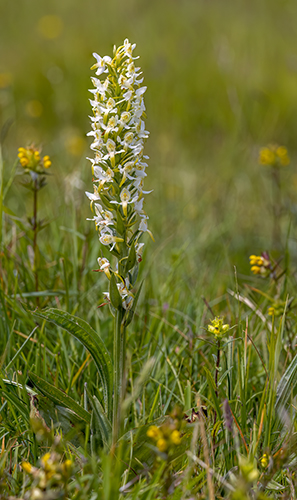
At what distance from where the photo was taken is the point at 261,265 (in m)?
2.28

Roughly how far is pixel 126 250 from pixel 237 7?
12123mm

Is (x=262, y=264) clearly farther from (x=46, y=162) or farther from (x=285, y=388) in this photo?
(x=46, y=162)

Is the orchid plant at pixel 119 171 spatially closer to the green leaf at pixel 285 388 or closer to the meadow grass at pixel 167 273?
the meadow grass at pixel 167 273

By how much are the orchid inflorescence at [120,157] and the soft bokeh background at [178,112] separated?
999 millimetres

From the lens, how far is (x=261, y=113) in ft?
24.9

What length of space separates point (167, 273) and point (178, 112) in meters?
4.88

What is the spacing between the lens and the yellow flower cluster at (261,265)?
2242 millimetres

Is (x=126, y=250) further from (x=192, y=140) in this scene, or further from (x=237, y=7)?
(x=237, y=7)

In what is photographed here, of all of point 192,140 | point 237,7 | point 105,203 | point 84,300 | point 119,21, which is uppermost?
point 237,7

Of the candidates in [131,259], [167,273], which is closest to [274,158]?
[167,273]

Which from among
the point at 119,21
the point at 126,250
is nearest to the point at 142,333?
the point at 126,250

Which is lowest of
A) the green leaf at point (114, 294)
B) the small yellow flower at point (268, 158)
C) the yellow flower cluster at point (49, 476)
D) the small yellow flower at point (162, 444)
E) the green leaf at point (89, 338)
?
the yellow flower cluster at point (49, 476)

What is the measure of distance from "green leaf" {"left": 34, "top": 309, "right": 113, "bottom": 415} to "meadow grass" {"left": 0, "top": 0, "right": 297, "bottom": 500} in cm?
2

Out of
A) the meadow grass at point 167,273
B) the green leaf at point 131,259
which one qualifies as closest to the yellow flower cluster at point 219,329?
the meadow grass at point 167,273
